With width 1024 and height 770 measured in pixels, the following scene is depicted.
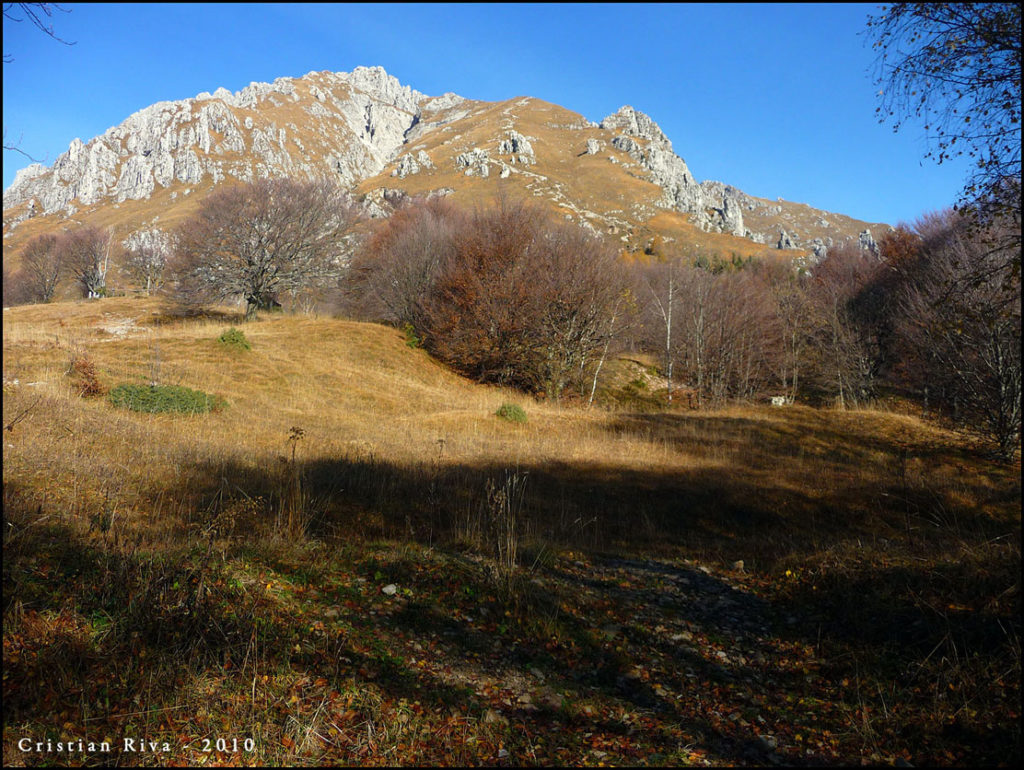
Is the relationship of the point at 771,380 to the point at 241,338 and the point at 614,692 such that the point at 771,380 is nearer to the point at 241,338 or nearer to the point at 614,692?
the point at 241,338

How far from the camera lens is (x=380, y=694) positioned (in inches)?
119

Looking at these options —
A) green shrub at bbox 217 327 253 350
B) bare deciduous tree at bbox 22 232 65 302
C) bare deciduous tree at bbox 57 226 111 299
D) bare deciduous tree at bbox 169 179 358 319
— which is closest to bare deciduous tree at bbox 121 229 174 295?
bare deciduous tree at bbox 57 226 111 299

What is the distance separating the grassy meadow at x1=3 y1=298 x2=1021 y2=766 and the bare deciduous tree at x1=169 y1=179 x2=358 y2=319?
2349cm

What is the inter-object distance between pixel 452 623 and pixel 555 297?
25.0 m

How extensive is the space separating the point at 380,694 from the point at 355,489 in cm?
525

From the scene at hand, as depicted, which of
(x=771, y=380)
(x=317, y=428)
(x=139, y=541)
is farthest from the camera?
(x=771, y=380)

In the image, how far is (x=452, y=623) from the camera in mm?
4051

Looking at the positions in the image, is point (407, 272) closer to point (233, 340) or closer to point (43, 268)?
point (233, 340)

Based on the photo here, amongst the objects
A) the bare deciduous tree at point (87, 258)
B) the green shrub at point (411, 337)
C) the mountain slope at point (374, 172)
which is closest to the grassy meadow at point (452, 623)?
the green shrub at point (411, 337)

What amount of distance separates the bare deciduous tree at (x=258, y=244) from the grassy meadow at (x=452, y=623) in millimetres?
23493

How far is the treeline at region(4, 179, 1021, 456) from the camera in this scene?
28.3 meters

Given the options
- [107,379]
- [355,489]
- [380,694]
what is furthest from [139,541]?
[107,379]

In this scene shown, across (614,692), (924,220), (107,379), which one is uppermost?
(924,220)

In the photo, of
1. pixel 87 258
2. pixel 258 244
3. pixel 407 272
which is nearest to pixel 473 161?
pixel 87 258
